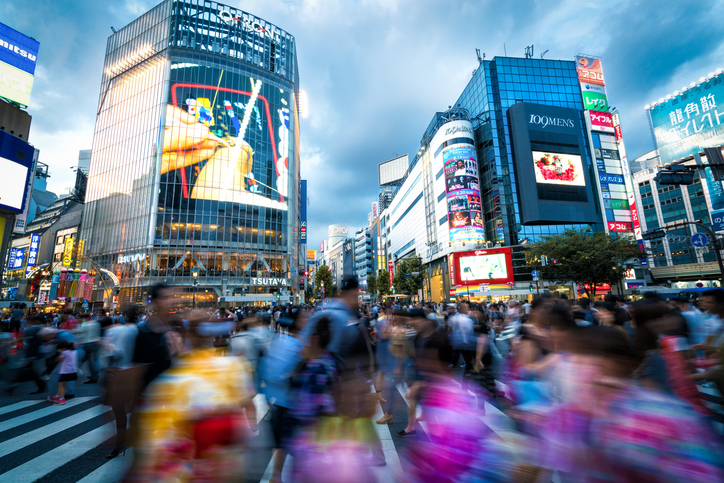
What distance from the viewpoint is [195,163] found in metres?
45.5

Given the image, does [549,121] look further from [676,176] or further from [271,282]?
[676,176]

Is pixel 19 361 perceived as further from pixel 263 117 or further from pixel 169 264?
pixel 263 117

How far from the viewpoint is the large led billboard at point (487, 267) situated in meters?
49.7

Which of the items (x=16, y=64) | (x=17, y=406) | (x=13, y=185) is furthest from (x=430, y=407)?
(x=16, y=64)

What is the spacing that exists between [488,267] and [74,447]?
50752mm

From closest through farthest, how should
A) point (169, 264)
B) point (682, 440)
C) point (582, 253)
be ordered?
point (682, 440)
point (582, 253)
point (169, 264)

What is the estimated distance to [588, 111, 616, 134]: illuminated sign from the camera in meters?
57.0

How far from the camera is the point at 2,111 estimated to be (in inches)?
1185

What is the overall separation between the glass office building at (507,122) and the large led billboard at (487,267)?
2.08 m

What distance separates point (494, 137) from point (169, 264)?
52.3 m

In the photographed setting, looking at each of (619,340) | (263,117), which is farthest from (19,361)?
(263,117)

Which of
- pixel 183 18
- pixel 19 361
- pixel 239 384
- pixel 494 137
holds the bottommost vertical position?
pixel 19 361

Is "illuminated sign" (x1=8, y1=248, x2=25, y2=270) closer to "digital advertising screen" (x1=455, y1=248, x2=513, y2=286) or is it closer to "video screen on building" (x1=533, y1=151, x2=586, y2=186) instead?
"digital advertising screen" (x1=455, y1=248, x2=513, y2=286)

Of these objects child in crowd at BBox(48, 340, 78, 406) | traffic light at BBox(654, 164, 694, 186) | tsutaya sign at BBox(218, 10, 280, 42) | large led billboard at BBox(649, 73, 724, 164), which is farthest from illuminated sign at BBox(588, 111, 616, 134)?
child in crowd at BBox(48, 340, 78, 406)
